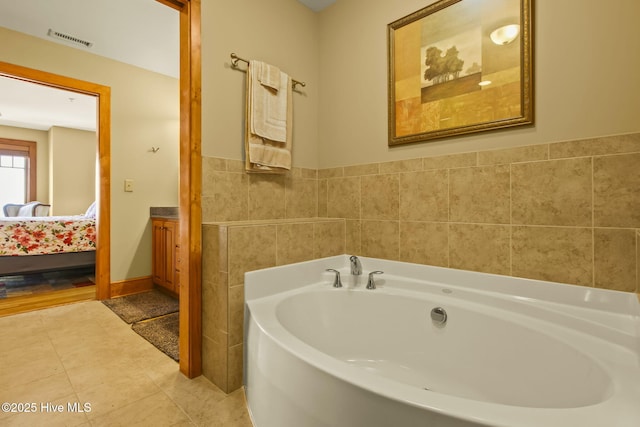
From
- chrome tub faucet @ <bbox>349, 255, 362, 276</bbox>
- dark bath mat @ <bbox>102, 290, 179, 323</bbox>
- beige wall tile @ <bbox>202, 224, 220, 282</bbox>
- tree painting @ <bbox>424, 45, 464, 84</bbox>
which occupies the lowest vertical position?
dark bath mat @ <bbox>102, 290, 179, 323</bbox>

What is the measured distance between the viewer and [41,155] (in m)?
5.70

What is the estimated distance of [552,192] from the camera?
131cm

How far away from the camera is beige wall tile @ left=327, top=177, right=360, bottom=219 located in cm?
204

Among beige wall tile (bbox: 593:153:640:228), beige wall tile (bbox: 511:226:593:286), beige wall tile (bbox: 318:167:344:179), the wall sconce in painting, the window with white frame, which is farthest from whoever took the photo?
the window with white frame

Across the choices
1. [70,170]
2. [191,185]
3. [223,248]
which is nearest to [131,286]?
[191,185]

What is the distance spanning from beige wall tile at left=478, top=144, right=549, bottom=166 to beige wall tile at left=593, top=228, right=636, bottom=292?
1.28 feet

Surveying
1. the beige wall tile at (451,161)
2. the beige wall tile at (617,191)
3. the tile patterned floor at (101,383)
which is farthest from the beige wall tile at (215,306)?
the beige wall tile at (617,191)

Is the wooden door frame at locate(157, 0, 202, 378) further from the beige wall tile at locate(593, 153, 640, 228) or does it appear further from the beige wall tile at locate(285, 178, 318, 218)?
the beige wall tile at locate(593, 153, 640, 228)

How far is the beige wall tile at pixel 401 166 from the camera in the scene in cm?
173

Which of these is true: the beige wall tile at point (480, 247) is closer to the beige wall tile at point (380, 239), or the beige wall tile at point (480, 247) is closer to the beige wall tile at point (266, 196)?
the beige wall tile at point (380, 239)

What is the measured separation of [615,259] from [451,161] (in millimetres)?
791

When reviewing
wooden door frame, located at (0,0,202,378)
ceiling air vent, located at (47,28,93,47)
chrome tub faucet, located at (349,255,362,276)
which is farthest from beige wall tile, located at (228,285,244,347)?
ceiling air vent, located at (47,28,93,47)

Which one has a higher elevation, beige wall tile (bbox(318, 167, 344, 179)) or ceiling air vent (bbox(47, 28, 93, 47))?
ceiling air vent (bbox(47, 28, 93, 47))

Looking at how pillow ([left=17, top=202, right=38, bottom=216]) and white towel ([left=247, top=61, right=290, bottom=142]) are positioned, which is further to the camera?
pillow ([left=17, top=202, right=38, bottom=216])
